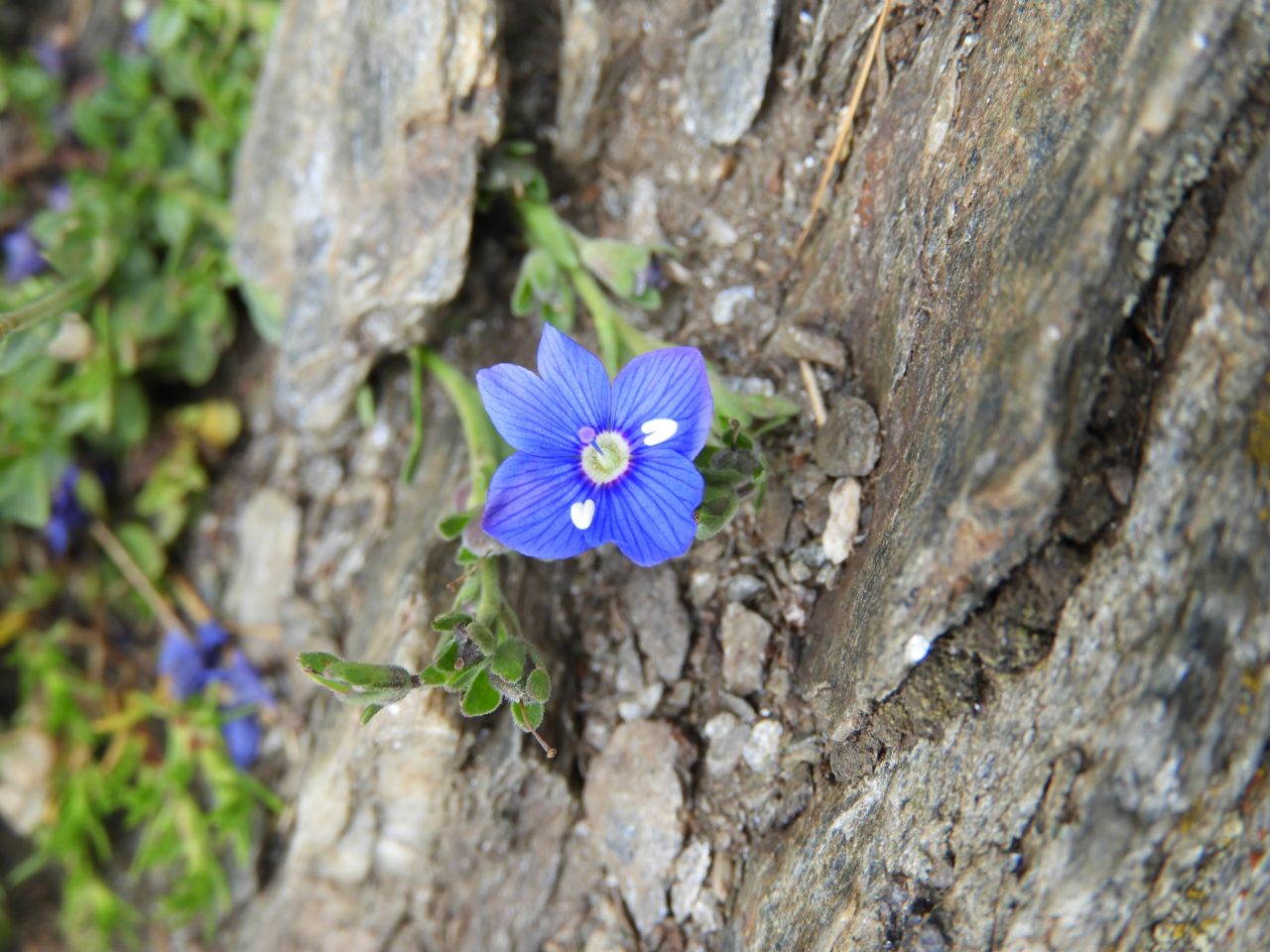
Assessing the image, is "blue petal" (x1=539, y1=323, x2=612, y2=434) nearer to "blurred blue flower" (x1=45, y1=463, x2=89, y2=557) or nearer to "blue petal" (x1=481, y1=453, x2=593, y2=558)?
"blue petal" (x1=481, y1=453, x2=593, y2=558)

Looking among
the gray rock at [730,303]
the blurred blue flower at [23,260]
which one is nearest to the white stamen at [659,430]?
the gray rock at [730,303]

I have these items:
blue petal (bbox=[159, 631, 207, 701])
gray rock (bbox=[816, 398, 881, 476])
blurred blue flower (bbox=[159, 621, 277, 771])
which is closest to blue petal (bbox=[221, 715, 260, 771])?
blurred blue flower (bbox=[159, 621, 277, 771])

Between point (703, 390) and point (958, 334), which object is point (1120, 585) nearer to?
point (958, 334)

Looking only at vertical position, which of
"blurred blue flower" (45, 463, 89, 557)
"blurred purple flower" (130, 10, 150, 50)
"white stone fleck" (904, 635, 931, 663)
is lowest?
"blurred blue flower" (45, 463, 89, 557)

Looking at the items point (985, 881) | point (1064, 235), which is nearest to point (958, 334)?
point (1064, 235)

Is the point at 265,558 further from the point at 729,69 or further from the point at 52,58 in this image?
the point at 52,58

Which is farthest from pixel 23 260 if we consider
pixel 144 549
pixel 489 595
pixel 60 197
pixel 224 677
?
pixel 489 595

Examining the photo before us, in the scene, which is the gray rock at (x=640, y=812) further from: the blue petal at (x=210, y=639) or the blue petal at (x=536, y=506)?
the blue petal at (x=210, y=639)
